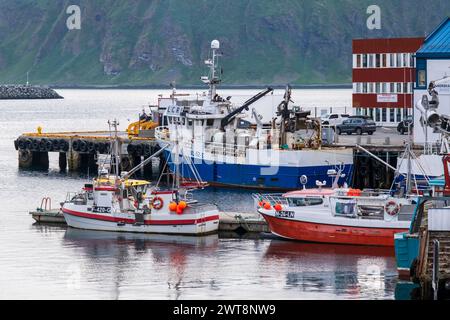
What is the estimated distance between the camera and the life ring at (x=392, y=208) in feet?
208

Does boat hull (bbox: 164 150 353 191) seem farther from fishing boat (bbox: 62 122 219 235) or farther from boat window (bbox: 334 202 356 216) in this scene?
boat window (bbox: 334 202 356 216)

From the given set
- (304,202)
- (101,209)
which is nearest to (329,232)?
Result: (304,202)

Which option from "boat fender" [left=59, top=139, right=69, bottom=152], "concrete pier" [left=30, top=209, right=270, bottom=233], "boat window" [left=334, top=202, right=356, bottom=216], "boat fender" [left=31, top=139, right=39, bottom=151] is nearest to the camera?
"boat window" [left=334, top=202, right=356, bottom=216]

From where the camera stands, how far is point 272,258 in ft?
205

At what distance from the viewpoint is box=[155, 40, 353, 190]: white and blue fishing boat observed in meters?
89.4

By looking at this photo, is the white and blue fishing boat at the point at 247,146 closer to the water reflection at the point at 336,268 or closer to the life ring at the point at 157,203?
the life ring at the point at 157,203

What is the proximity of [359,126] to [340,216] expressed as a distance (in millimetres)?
42670

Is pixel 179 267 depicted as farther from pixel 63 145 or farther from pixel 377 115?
pixel 377 115

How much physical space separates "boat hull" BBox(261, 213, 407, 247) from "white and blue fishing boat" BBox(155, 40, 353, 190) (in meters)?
20.1

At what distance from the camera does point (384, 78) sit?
11250 cm

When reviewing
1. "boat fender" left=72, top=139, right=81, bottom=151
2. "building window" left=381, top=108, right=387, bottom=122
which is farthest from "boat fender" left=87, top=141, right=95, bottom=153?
"building window" left=381, top=108, right=387, bottom=122

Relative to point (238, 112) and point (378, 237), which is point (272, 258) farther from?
point (238, 112)

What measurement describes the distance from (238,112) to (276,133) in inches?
194
